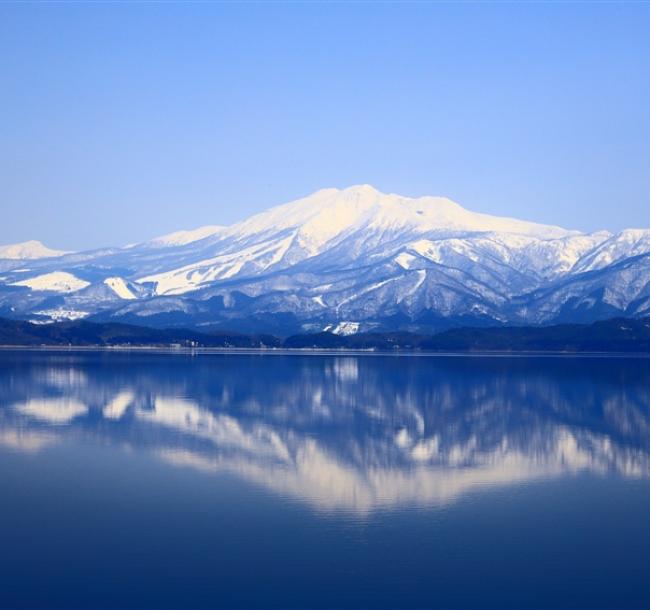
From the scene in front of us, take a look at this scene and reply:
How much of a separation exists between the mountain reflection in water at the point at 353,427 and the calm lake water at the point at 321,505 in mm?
225

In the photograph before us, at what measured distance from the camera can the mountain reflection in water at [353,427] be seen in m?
40.8

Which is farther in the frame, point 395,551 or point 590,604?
point 395,551

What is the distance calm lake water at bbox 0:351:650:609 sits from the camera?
81.8ft

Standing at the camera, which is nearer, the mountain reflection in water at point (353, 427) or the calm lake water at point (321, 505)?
the calm lake water at point (321, 505)

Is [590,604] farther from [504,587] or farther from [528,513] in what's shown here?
[528,513]

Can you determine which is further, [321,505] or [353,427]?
[353,427]

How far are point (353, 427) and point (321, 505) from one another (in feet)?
78.9

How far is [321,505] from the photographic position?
34.4 meters

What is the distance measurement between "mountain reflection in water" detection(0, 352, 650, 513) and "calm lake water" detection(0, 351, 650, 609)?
225 millimetres

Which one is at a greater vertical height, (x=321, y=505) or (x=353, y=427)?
(x=353, y=427)

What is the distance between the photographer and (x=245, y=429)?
56.5m

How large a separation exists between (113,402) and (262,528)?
42.3m

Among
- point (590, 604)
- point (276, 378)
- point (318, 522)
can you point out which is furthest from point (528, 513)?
point (276, 378)

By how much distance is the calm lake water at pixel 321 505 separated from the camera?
982 inches
